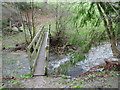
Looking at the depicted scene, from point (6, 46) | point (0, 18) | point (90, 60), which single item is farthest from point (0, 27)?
point (90, 60)

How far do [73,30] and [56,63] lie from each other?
3.88m

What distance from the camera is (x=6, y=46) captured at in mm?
13984

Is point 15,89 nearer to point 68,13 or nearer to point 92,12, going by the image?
point 92,12

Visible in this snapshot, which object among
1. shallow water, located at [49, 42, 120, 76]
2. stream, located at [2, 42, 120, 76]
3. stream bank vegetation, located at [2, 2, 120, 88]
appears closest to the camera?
stream bank vegetation, located at [2, 2, 120, 88]

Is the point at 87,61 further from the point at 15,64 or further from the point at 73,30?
the point at 15,64

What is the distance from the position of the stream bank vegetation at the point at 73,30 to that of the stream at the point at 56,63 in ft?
0.89

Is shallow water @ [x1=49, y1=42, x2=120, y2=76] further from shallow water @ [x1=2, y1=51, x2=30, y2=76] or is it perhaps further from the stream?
shallow water @ [x1=2, y1=51, x2=30, y2=76]

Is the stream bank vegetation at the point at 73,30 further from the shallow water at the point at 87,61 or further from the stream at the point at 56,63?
the shallow water at the point at 87,61

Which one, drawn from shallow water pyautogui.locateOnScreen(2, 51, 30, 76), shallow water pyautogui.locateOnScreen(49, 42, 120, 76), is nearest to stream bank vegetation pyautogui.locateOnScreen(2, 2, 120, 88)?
shallow water pyautogui.locateOnScreen(49, 42, 120, 76)

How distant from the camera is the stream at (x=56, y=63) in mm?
8578

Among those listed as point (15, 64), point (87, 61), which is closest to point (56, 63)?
point (87, 61)

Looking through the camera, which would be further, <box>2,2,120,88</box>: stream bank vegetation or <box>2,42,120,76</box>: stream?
<box>2,42,120,76</box>: stream

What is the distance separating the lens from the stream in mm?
8578

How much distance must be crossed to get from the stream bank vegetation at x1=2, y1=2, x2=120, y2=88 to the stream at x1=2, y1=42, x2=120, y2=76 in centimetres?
27
